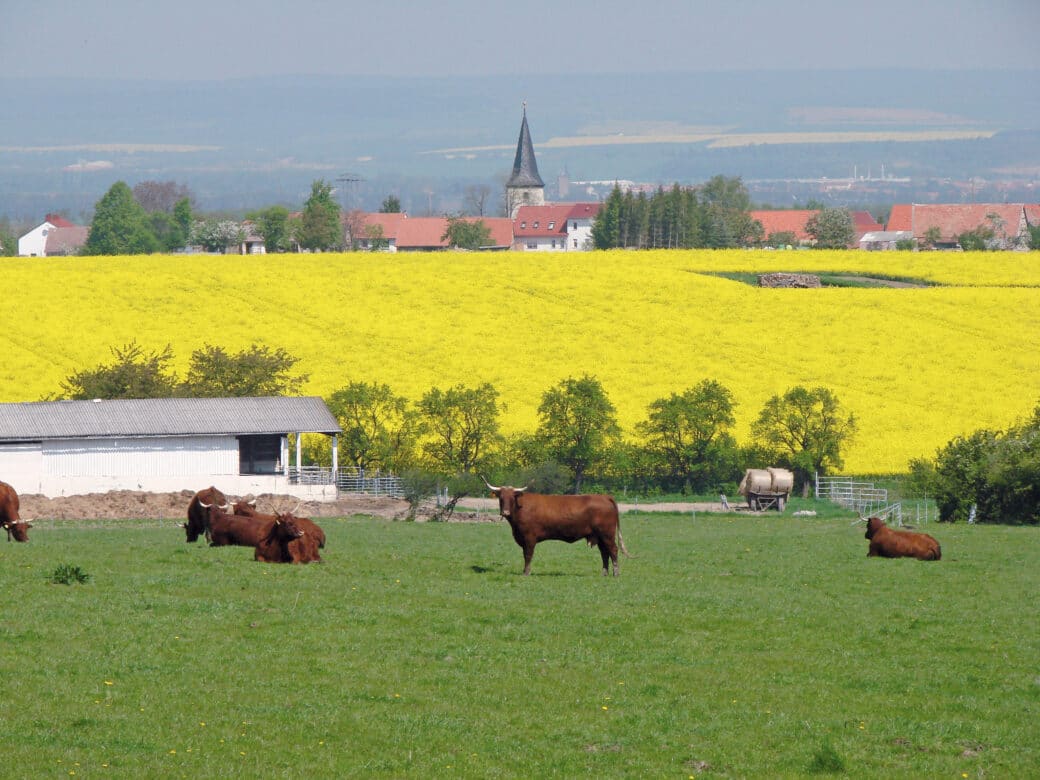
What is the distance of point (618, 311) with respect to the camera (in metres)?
80.1

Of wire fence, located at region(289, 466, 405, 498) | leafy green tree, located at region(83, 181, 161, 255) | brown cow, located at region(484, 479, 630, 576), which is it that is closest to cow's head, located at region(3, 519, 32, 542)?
brown cow, located at region(484, 479, 630, 576)

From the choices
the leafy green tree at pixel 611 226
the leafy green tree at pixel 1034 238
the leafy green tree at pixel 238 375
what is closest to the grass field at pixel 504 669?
the leafy green tree at pixel 238 375

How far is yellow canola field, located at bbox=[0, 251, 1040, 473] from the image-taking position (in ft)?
206

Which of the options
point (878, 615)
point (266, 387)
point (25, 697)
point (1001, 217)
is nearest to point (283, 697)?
point (25, 697)

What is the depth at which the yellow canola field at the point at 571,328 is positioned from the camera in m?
62.7

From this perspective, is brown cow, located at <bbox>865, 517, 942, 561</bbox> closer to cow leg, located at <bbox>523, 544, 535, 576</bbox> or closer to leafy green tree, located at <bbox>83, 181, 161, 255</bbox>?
cow leg, located at <bbox>523, 544, 535, 576</bbox>

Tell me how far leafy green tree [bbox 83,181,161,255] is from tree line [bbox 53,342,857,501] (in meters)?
103

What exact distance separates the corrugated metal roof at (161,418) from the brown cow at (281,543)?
24.9 m

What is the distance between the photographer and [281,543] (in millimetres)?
25594

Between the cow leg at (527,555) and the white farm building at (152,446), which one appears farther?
the white farm building at (152,446)

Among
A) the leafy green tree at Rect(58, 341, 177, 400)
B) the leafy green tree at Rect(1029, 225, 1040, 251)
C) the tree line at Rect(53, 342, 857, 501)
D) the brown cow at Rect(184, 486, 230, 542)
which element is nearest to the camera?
the brown cow at Rect(184, 486, 230, 542)

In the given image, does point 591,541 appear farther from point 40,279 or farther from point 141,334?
point 40,279

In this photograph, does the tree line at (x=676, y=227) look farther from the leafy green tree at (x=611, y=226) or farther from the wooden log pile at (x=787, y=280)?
the wooden log pile at (x=787, y=280)

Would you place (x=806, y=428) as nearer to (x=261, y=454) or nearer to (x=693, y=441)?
(x=693, y=441)
